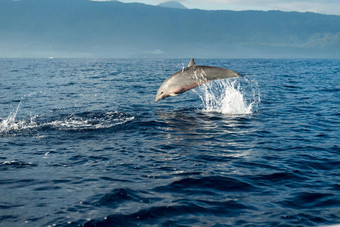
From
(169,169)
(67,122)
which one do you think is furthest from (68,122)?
(169,169)

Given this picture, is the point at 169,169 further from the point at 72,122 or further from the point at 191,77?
the point at 72,122

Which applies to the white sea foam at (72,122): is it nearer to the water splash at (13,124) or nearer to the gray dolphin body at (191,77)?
the water splash at (13,124)

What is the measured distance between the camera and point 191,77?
14.3 m

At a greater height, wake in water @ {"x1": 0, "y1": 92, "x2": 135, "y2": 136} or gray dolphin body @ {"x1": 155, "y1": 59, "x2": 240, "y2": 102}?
gray dolphin body @ {"x1": 155, "y1": 59, "x2": 240, "y2": 102}

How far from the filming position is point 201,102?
23062 millimetres

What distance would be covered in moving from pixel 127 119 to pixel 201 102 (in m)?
7.87

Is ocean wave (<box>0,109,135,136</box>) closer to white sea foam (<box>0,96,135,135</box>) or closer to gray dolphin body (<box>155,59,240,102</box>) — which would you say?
white sea foam (<box>0,96,135,135</box>)

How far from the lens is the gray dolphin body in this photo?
14.0 m

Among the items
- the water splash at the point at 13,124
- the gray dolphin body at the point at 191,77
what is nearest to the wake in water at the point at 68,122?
the water splash at the point at 13,124

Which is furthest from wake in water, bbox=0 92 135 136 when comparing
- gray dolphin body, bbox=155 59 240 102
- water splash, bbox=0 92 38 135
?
gray dolphin body, bbox=155 59 240 102

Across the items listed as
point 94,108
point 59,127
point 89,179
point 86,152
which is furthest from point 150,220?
point 94,108

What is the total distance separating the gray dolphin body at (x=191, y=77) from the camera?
14008 mm

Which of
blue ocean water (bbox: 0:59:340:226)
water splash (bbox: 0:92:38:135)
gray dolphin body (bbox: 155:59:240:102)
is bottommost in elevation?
blue ocean water (bbox: 0:59:340:226)

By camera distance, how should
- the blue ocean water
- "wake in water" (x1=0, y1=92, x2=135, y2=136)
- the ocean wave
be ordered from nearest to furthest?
the blue ocean water
the ocean wave
"wake in water" (x1=0, y1=92, x2=135, y2=136)
